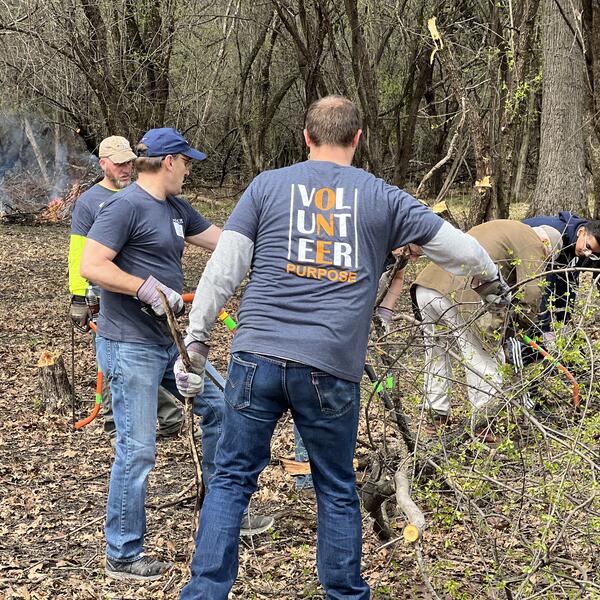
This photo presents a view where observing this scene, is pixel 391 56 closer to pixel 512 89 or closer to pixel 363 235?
pixel 512 89

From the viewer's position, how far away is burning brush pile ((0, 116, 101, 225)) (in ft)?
75.3

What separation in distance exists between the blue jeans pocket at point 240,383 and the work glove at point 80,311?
3.26 metres

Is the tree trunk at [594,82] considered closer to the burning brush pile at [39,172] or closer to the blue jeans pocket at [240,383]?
the blue jeans pocket at [240,383]

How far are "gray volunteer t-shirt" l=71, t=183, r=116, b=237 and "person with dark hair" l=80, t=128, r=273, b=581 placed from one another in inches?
70.7

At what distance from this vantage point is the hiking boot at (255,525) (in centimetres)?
455

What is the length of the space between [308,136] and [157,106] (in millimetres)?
10945

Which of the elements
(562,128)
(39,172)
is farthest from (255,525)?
(39,172)

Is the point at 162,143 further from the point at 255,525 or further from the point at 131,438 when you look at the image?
the point at 255,525

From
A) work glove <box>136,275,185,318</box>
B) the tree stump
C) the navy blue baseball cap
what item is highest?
the navy blue baseball cap

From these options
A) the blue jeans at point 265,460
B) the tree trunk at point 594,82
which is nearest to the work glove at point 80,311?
the blue jeans at point 265,460

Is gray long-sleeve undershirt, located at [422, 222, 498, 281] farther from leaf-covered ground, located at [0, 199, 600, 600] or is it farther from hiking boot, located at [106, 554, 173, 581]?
hiking boot, located at [106, 554, 173, 581]

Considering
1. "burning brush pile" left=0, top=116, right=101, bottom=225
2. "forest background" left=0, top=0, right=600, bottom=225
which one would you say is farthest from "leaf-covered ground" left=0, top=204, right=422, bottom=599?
"burning brush pile" left=0, top=116, right=101, bottom=225

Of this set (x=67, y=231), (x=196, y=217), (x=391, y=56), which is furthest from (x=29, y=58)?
(x=391, y=56)

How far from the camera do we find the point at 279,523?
474 cm
